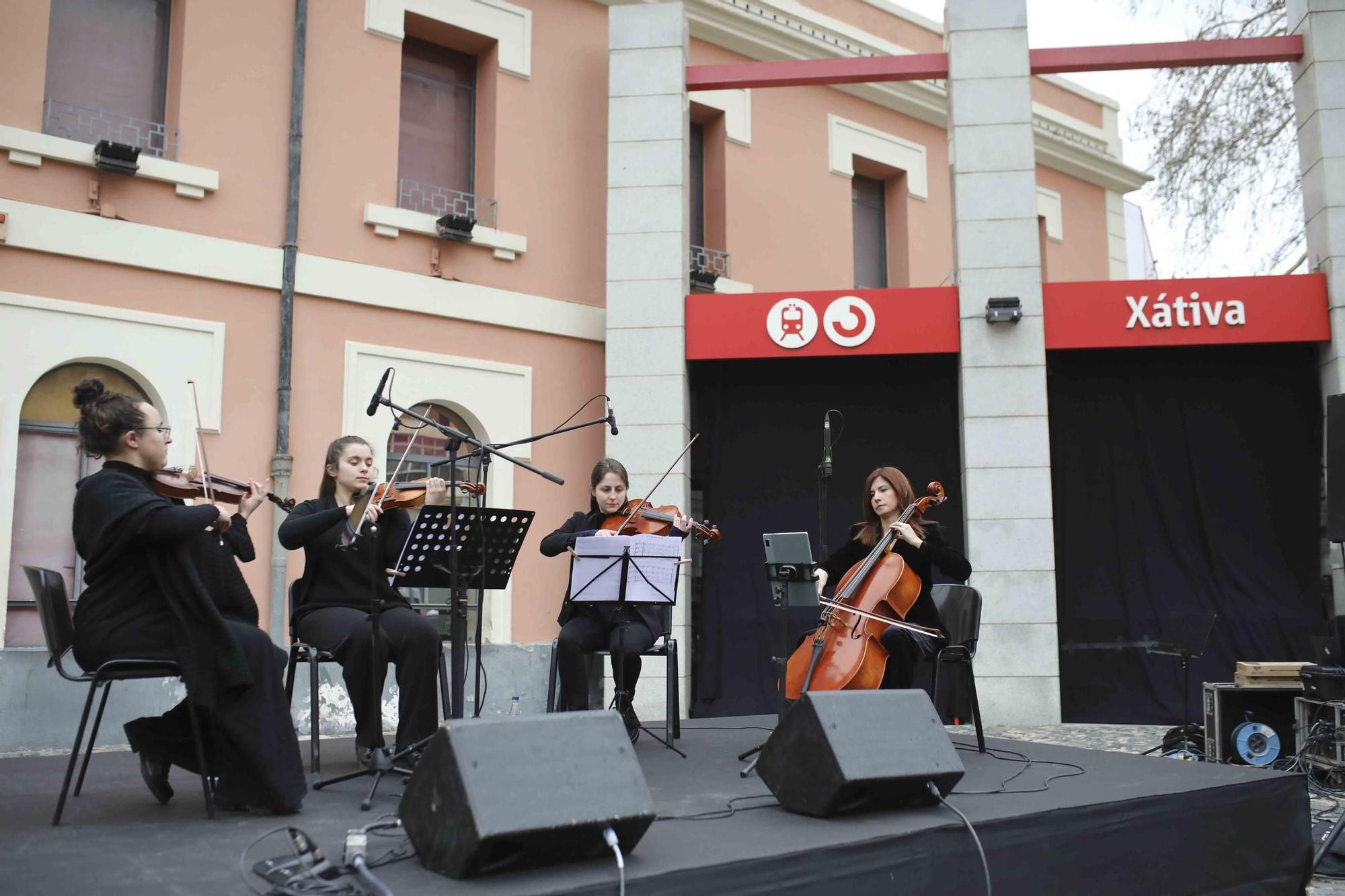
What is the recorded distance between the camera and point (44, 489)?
6.34 meters

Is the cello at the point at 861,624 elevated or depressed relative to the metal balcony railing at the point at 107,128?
depressed

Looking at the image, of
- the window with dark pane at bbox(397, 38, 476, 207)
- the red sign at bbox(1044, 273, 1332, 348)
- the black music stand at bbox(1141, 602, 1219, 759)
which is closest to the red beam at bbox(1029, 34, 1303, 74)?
the red sign at bbox(1044, 273, 1332, 348)

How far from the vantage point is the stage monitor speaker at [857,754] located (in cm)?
297

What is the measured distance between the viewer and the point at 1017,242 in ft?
25.7

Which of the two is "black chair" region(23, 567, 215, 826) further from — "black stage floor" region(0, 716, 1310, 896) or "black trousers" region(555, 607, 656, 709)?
"black trousers" region(555, 607, 656, 709)

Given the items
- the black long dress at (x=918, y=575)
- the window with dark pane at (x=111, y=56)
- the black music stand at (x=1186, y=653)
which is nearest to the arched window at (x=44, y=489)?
the window with dark pane at (x=111, y=56)

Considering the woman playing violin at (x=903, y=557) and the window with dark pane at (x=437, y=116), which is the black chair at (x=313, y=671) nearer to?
the woman playing violin at (x=903, y=557)

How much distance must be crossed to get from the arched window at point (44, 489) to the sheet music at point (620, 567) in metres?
3.50

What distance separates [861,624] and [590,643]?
1.21 metres

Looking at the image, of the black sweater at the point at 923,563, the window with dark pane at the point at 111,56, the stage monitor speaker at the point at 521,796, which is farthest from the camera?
the window with dark pane at the point at 111,56

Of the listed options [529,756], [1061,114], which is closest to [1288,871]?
[529,756]

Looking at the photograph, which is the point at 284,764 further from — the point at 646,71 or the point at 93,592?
the point at 646,71

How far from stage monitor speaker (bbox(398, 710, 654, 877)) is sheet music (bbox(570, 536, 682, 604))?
70.0 inches

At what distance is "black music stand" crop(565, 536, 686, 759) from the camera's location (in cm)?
435
